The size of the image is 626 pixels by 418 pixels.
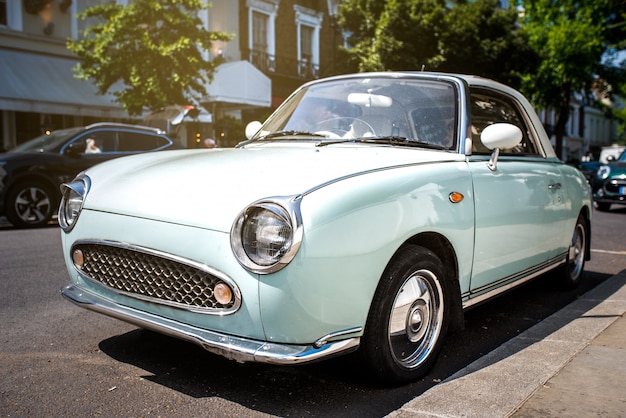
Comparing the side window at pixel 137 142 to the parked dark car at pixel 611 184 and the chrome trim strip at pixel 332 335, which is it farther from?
the parked dark car at pixel 611 184

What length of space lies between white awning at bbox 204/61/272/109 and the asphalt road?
15714 millimetres

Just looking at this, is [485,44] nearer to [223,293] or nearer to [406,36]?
[406,36]

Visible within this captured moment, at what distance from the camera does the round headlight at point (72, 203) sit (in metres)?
3.21

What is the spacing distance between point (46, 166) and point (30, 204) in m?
0.63

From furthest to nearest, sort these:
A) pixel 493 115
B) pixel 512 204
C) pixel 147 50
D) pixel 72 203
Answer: pixel 147 50 < pixel 493 115 < pixel 512 204 < pixel 72 203

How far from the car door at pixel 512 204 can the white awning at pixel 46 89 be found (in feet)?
48.9

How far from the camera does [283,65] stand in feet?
88.3

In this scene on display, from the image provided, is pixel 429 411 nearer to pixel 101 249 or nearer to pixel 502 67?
pixel 101 249

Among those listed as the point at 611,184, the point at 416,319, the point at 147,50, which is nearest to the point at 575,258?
the point at 416,319

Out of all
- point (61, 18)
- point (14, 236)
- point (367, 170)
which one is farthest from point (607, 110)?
point (367, 170)

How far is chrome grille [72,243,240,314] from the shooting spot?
2635 mm

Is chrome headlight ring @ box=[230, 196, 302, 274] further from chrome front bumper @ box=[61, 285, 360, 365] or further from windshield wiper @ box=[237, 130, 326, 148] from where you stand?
windshield wiper @ box=[237, 130, 326, 148]

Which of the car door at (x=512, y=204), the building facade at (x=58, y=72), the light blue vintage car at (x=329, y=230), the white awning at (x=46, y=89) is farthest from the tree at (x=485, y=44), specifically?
the light blue vintage car at (x=329, y=230)

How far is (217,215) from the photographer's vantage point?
2.62 meters
